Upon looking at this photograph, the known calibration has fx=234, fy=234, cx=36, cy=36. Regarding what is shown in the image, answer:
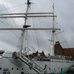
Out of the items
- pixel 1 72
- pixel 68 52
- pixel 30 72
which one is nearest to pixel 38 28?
pixel 30 72

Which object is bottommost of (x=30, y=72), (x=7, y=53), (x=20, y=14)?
(x=30, y=72)

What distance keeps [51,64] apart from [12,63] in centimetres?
1338

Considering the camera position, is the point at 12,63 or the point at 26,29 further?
the point at 26,29

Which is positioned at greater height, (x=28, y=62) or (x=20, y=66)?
(x=28, y=62)

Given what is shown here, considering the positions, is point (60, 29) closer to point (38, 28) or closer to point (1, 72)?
point (38, 28)

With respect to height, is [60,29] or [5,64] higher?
[60,29]

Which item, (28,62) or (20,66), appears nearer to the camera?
(28,62)

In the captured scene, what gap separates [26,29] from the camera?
58.0 m

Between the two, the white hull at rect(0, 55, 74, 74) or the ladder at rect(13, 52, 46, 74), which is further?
the ladder at rect(13, 52, 46, 74)

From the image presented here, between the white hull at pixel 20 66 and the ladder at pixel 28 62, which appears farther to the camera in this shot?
the ladder at pixel 28 62

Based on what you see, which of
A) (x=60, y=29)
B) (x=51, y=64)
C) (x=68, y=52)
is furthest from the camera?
(x=68, y=52)

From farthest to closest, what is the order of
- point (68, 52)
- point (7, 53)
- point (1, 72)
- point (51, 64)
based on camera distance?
point (68, 52), point (51, 64), point (7, 53), point (1, 72)

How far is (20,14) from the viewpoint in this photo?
2405 inches

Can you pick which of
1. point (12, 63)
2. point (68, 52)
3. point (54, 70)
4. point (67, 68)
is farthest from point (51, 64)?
point (68, 52)
